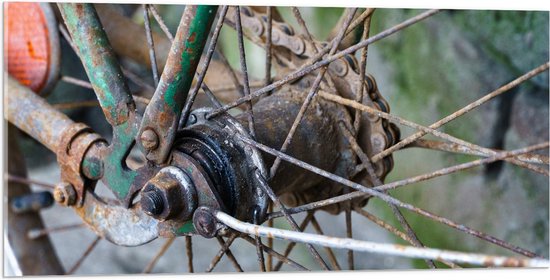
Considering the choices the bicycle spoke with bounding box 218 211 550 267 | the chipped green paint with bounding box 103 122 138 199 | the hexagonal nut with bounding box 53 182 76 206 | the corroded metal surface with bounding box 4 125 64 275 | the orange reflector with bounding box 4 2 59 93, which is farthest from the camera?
the corroded metal surface with bounding box 4 125 64 275

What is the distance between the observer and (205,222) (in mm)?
945

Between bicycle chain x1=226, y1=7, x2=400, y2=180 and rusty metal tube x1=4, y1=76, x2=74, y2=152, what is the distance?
36 centimetres

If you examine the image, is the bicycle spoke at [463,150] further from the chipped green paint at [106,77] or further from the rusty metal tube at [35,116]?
the rusty metal tube at [35,116]

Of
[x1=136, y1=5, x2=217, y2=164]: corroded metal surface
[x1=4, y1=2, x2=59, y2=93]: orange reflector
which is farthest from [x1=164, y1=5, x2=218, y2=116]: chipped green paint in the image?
[x1=4, y1=2, x2=59, y2=93]: orange reflector

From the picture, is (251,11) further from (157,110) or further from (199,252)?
(199,252)

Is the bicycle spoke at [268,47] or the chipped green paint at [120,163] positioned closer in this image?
the chipped green paint at [120,163]

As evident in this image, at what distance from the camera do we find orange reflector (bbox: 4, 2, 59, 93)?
60.7 inches

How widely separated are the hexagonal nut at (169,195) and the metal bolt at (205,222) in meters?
0.02

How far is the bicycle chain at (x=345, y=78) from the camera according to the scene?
1184 millimetres

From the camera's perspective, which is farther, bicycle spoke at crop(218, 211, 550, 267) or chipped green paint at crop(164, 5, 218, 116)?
chipped green paint at crop(164, 5, 218, 116)

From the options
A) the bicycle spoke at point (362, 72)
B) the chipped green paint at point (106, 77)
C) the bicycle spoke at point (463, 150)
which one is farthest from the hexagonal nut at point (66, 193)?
the bicycle spoke at point (463, 150)

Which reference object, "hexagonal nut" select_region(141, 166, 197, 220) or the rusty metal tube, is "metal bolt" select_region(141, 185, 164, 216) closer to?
"hexagonal nut" select_region(141, 166, 197, 220)

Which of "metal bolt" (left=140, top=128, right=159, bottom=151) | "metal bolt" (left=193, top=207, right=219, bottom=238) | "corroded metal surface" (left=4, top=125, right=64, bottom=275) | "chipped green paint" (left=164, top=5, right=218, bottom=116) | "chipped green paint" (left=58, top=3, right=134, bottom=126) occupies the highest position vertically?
"chipped green paint" (left=164, top=5, right=218, bottom=116)

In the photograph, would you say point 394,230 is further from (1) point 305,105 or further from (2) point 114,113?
(2) point 114,113
